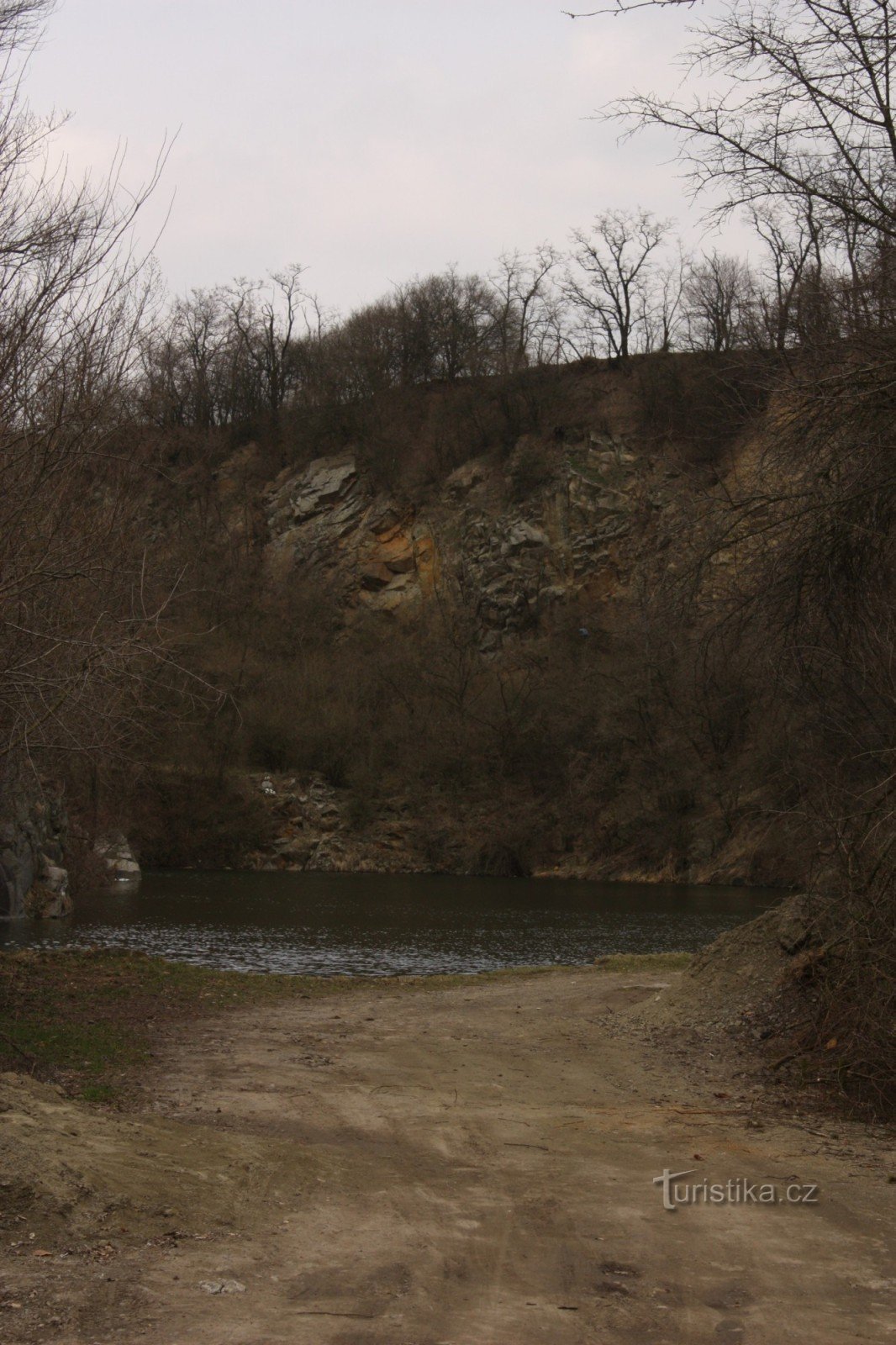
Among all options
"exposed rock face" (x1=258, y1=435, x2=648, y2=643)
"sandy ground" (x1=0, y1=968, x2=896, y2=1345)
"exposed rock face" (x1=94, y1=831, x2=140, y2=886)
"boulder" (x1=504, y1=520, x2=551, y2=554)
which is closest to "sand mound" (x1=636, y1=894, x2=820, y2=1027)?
"sandy ground" (x1=0, y1=968, x2=896, y2=1345)

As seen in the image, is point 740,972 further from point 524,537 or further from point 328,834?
point 524,537

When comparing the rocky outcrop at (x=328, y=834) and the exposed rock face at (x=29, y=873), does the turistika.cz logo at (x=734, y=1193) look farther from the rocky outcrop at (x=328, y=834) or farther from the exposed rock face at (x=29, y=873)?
the rocky outcrop at (x=328, y=834)

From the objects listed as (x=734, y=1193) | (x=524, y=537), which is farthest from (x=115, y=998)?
(x=524, y=537)

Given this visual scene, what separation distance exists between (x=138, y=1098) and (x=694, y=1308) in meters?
4.69

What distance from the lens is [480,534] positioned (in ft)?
206

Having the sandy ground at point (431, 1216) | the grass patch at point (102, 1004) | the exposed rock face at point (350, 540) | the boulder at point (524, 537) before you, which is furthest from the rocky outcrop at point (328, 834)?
the sandy ground at point (431, 1216)

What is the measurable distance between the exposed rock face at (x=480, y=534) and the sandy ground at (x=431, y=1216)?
50191mm

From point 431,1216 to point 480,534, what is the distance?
57.6 metres

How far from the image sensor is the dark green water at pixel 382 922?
22.1 meters

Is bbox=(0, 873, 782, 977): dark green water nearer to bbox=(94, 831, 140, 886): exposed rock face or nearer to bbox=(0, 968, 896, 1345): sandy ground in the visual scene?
bbox=(94, 831, 140, 886): exposed rock face

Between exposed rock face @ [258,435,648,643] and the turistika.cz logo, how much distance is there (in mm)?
51889

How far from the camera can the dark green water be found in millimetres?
22109

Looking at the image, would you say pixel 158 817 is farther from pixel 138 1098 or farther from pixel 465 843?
pixel 138 1098

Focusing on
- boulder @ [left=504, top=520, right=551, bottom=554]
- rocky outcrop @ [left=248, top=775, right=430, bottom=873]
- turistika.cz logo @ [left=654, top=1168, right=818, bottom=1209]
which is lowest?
rocky outcrop @ [left=248, top=775, right=430, bottom=873]
